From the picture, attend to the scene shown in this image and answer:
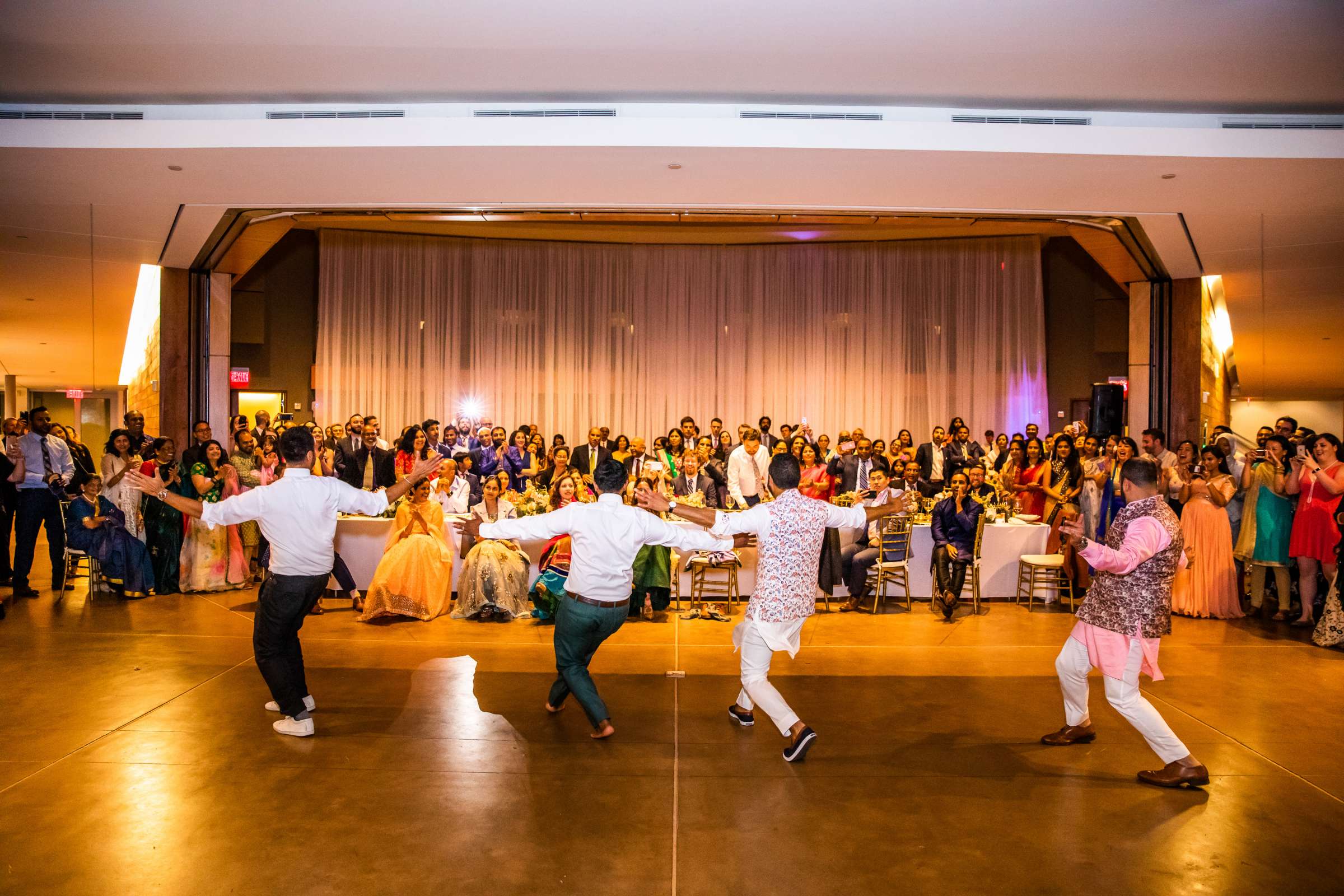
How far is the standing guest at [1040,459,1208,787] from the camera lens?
3723 mm

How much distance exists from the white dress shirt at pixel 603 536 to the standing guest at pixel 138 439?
18.3ft

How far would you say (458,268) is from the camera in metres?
14.8

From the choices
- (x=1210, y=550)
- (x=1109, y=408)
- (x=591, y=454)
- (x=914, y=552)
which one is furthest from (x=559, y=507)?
(x=1109, y=408)

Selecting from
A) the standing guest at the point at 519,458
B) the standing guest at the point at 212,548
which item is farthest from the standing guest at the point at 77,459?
the standing guest at the point at 519,458

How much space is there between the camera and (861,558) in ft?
24.7

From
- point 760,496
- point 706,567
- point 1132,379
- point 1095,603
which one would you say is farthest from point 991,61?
point 1132,379

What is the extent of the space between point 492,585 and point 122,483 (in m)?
3.48

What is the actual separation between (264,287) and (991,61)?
11.5 metres

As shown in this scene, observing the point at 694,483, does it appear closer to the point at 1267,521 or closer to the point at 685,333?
the point at 1267,521

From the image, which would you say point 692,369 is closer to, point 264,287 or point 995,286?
point 995,286

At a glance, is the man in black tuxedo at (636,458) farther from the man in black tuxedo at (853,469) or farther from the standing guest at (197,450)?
the standing guest at (197,450)

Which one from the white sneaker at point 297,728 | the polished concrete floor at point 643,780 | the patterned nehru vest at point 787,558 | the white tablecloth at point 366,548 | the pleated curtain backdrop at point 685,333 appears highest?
the pleated curtain backdrop at point 685,333

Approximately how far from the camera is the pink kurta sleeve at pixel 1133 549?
364 centimetres

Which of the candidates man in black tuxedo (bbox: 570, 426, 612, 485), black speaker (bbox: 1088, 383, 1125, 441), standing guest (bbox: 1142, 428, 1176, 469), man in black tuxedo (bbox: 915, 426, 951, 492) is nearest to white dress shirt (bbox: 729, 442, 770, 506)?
man in black tuxedo (bbox: 570, 426, 612, 485)
